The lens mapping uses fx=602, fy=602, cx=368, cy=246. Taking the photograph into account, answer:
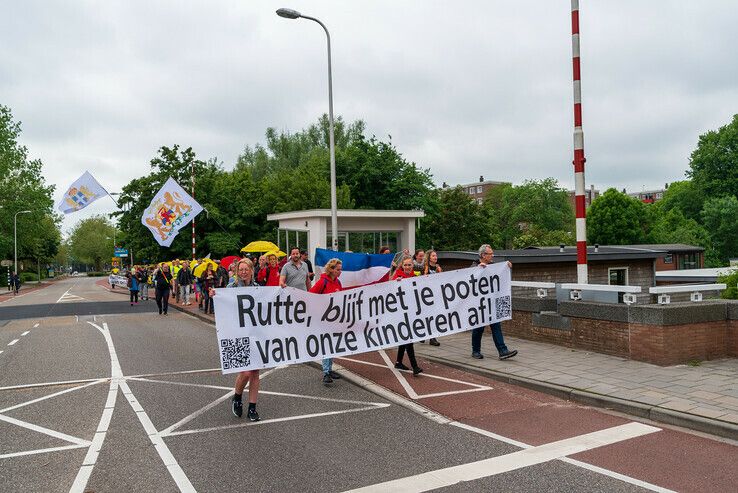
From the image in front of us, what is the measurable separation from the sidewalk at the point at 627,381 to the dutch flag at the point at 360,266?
2.69 meters

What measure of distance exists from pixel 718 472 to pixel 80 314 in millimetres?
22184

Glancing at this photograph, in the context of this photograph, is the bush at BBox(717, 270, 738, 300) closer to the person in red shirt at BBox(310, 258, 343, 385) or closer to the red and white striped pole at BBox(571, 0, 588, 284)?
the red and white striped pole at BBox(571, 0, 588, 284)

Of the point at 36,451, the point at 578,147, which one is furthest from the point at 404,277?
the point at 36,451

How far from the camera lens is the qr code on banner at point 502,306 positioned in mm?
9773

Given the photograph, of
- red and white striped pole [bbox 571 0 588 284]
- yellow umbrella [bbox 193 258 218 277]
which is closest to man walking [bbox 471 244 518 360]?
red and white striped pole [bbox 571 0 588 284]

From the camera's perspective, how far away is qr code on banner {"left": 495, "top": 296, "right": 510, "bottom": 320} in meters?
9.77

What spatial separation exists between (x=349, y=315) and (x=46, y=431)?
3913mm

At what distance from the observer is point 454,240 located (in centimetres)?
5456

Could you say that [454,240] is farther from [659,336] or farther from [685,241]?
[659,336]

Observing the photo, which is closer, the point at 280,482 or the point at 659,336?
the point at 280,482

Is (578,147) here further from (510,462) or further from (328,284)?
(510,462)

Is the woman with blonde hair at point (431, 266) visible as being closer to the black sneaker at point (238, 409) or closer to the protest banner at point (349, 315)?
the protest banner at point (349, 315)

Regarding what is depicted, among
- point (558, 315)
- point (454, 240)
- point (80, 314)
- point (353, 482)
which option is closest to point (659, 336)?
point (558, 315)

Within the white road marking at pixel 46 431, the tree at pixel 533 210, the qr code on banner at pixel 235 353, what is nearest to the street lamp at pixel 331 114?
the qr code on banner at pixel 235 353
